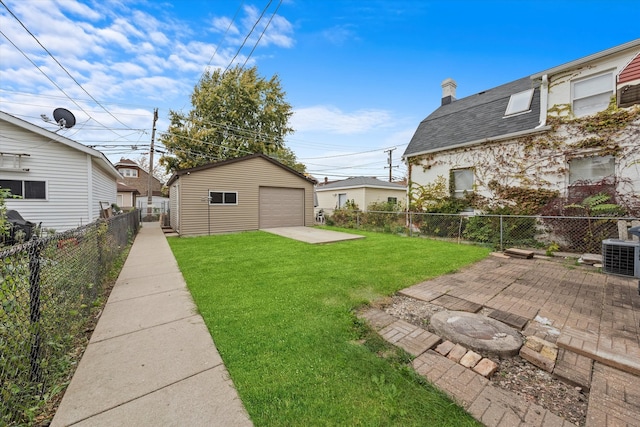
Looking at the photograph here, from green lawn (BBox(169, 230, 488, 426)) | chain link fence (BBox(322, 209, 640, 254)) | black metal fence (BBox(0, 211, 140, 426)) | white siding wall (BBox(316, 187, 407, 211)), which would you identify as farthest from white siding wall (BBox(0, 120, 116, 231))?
white siding wall (BBox(316, 187, 407, 211))

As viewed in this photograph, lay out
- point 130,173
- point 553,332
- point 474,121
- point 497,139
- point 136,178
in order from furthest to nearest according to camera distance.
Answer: point 136,178
point 130,173
point 474,121
point 497,139
point 553,332

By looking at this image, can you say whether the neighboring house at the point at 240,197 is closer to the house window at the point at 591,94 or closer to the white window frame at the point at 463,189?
the white window frame at the point at 463,189

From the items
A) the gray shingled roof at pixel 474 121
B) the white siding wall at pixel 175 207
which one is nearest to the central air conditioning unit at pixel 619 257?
the gray shingled roof at pixel 474 121

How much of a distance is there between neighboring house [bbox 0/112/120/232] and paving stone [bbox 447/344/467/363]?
1152cm

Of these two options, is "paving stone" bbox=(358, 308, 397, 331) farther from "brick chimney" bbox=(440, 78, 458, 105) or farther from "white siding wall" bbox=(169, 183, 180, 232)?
"brick chimney" bbox=(440, 78, 458, 105)

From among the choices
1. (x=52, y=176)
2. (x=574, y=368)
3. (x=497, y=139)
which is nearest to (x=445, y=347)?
(x=574, y=368)

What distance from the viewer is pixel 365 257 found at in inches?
251

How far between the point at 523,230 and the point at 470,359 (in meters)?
7.75

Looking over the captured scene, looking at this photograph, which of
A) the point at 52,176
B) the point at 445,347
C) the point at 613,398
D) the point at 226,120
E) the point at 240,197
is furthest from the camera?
the point at 226,120

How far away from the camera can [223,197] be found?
38.1 feet

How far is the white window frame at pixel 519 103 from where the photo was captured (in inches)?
363

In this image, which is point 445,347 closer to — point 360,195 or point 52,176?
point 52,176

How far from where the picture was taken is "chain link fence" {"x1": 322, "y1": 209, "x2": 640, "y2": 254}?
21.6ft

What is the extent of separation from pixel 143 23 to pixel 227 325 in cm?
888
